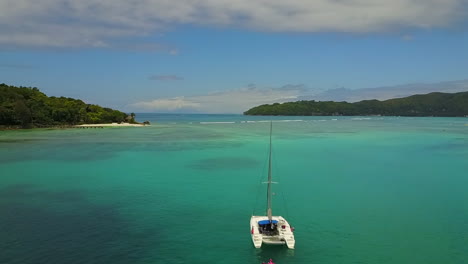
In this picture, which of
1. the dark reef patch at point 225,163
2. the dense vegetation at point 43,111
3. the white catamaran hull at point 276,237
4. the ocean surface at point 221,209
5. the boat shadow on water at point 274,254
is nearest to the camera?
the boat shadow on water at point 274,254

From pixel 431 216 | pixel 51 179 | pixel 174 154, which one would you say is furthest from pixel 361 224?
pixel 174 154

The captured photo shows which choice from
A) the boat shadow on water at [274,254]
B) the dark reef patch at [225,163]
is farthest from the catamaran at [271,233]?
the dark reef patch at [225,163]

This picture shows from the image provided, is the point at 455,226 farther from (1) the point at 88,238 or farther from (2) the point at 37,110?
(2) the point at 37,110

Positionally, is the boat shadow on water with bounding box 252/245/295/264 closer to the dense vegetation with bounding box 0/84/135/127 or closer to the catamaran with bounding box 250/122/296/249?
the catamaran with bounding box 250/122/296/249

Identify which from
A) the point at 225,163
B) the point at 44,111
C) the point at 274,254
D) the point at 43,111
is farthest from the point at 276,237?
the point at 44,111

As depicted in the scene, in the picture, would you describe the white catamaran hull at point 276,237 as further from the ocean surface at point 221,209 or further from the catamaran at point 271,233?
the ocean surface at point 221,209

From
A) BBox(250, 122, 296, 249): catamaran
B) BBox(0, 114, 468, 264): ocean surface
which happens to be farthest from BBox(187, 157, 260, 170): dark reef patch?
BBox(250, 122, 296, 249): catamaran

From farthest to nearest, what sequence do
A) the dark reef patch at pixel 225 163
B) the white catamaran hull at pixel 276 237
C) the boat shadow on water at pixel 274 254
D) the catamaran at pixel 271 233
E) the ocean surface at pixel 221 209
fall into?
the dark reef patch at pixel 225 163
the catamaran at pixel 271 233
the white catamaran hull at pixel 276 237
the ocean surface at pixel 221 209
the boat shadow on water at pixel 274 254
